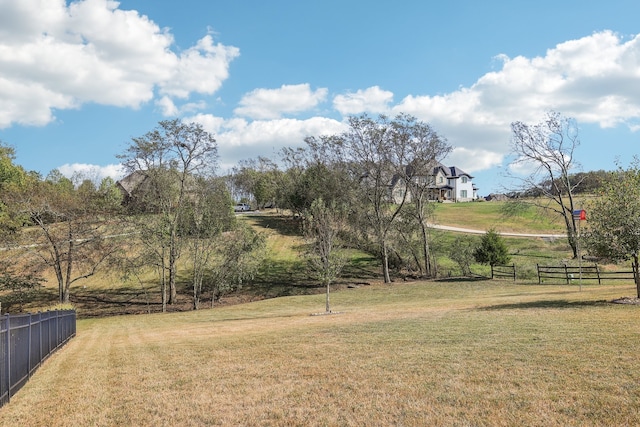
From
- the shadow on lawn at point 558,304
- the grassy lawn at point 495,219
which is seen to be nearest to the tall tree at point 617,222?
the shadow on lawn at point 558,304

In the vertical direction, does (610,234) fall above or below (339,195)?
below

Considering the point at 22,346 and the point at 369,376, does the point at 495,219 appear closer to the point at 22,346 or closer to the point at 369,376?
the point at 369,376

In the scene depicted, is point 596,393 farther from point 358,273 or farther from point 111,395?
point 358,273

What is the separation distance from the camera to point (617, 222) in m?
17.5

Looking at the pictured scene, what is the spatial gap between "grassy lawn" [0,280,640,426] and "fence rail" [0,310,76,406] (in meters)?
0.31

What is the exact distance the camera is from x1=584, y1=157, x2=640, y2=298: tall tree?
56.3 feet

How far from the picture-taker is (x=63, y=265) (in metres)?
39.5

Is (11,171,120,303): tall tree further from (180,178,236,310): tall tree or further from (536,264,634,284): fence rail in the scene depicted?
(536,264,634,284): fence rail

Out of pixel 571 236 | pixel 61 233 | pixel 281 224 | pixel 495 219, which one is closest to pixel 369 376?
pixel 571 236

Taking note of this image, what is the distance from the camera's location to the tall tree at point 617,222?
56.3ft

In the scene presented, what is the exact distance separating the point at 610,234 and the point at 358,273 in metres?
29.2

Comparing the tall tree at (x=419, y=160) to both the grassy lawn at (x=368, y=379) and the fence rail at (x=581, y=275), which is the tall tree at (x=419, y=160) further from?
the grassy lawn at (x=368, y=379)

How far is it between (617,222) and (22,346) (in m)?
19.6

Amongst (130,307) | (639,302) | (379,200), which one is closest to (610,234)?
(639,302)
